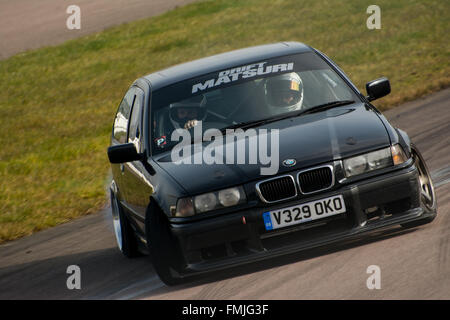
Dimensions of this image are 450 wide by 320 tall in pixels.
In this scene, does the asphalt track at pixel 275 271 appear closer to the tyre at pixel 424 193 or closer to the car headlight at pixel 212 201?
the tyre at pixel 424 193

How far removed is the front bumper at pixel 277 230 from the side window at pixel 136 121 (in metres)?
1.66

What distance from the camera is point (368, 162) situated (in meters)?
6.00

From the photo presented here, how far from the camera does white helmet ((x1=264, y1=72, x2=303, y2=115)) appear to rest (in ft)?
23.1

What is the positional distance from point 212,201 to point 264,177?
1.26 ft

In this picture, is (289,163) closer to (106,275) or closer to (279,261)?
(279,261)

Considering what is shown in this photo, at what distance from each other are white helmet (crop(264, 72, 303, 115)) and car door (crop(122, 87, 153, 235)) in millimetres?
1116

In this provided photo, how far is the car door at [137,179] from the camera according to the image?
263 inches

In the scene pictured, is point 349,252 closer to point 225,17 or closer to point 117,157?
point 117,157

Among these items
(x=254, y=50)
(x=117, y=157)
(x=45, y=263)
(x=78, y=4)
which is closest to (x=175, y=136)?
(x=117, y=157)
